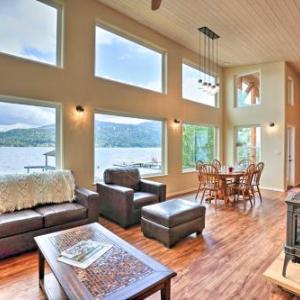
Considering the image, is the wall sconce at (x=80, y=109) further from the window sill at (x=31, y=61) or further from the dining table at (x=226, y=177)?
the dining table at (x=226, y=177)

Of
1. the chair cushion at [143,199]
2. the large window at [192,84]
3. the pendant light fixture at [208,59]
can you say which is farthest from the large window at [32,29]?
the large window at [192,84]

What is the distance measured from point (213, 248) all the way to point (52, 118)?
11.0 feet

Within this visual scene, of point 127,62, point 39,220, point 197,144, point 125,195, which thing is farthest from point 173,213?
point 197,144

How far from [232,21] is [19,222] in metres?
5.30

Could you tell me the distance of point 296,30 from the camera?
5074mm

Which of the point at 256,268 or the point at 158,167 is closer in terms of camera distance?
the point at 256,268

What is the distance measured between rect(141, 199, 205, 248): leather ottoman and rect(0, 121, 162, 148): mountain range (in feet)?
6.82

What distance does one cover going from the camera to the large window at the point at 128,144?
4773 mm

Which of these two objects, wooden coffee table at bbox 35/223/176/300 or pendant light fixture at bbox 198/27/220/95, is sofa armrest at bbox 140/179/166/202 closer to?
wooden coffee table at bbox 35/223/176/300

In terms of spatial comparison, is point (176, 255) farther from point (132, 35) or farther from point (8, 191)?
point (132, 35)

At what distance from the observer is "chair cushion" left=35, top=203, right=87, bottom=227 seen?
3008 mm

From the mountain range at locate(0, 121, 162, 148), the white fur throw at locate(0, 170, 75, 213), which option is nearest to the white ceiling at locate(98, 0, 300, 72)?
the mountain range at locate(0, 121, 162, 148)

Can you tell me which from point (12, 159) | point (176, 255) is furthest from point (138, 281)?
point (12, 159)

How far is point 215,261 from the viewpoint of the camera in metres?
2.69
